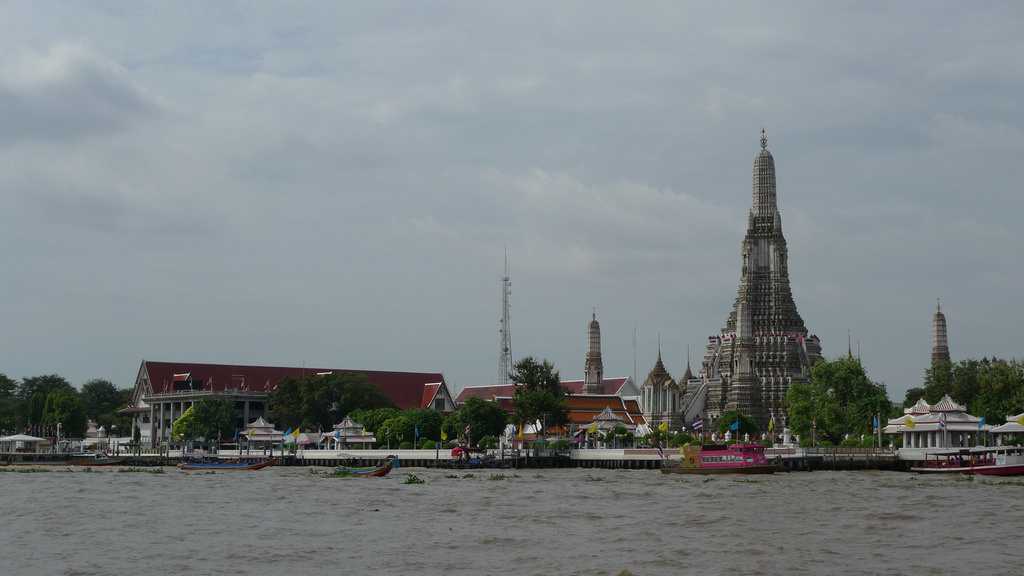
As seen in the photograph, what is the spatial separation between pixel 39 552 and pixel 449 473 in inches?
1843

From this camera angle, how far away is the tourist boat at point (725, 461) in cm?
7519

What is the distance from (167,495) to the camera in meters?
61.8

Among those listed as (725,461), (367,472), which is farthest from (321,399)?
(725,461)

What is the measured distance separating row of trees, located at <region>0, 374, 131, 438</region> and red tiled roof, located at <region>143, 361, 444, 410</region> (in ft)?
30.0

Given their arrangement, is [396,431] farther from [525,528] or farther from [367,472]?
[525,528]

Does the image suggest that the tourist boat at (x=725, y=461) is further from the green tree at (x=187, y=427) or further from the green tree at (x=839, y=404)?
the green tree at (x=187, y=427)

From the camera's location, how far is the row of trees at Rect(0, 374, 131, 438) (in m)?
134

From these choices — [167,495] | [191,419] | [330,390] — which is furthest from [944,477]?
[191,419]

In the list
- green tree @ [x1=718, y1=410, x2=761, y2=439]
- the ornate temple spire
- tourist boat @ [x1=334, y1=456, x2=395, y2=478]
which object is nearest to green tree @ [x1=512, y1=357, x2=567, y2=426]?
green tree @ [x1=718, y1=410, x2=761, y2=439]

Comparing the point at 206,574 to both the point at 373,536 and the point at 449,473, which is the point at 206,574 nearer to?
the point at 373,536

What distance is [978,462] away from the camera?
74.3 m

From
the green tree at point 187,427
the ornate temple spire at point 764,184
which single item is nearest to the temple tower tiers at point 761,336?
the ornate temple spire at point 764,184

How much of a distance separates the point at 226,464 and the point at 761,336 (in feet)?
220

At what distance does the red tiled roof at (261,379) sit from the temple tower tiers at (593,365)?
59.8 feet
